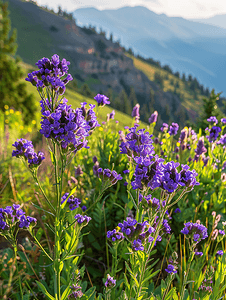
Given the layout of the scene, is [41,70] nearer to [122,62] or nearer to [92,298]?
[92,298]

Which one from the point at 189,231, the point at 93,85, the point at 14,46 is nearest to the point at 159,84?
the point at 93,85

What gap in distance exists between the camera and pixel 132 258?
6.94 ft

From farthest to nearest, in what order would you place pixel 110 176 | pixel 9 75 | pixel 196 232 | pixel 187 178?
pixel 9 75 → pixel 110 176 → pixel 196 232 → pixel 187 178

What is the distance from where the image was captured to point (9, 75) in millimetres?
12266

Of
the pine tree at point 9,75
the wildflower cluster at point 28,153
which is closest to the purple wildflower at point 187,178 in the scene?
the wildflower cluster at point 28,153

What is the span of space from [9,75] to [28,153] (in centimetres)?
1195

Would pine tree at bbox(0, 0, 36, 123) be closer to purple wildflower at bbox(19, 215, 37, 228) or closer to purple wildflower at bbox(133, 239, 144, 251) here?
purple wildflower at bbox(19, 215, 37, 228)

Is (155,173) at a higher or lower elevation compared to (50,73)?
lower

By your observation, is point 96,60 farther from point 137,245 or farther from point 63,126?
point 137,245

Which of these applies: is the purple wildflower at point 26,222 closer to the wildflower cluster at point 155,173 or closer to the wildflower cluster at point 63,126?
the wildflower cluster at point 63,126

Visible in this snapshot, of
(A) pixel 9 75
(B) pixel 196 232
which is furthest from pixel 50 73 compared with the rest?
(A) pixel 9 75

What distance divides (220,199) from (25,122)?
466 inches

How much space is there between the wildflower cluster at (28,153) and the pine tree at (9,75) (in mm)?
11605

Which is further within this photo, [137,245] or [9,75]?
[9,75]
